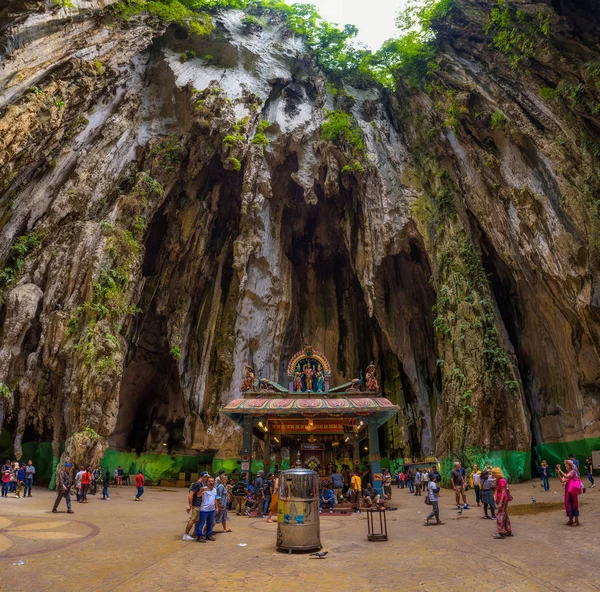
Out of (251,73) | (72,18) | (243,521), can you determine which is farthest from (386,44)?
(243,521)

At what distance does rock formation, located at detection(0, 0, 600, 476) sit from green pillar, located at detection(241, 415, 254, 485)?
7060 mm

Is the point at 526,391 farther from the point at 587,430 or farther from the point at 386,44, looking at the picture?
the point at 386,44

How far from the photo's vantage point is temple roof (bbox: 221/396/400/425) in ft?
48.9

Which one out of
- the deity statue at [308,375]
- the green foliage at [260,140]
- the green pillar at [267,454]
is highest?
the green foliage at [260,140]

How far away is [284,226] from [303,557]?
25.6 meters

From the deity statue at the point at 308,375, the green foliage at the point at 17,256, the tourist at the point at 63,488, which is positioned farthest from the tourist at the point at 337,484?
the green foliage at the point at 17,256

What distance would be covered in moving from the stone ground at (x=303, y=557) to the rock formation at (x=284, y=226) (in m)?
9.90

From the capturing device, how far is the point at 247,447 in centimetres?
1520

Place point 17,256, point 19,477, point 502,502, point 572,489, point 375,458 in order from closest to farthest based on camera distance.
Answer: point 502,502
point 572,489
point 19,477
point 375,458
point 17,256

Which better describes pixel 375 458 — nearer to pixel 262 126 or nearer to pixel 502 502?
pixel 502 502

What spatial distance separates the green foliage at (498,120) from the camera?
19406 millimetres

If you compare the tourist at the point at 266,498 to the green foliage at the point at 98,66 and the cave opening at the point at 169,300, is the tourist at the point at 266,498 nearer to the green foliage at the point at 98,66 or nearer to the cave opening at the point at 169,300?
the cave opening at the point at 169,300

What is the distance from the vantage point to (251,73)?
27656 millimetres

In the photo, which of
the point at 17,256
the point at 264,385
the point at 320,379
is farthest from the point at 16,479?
the point at 320,379
